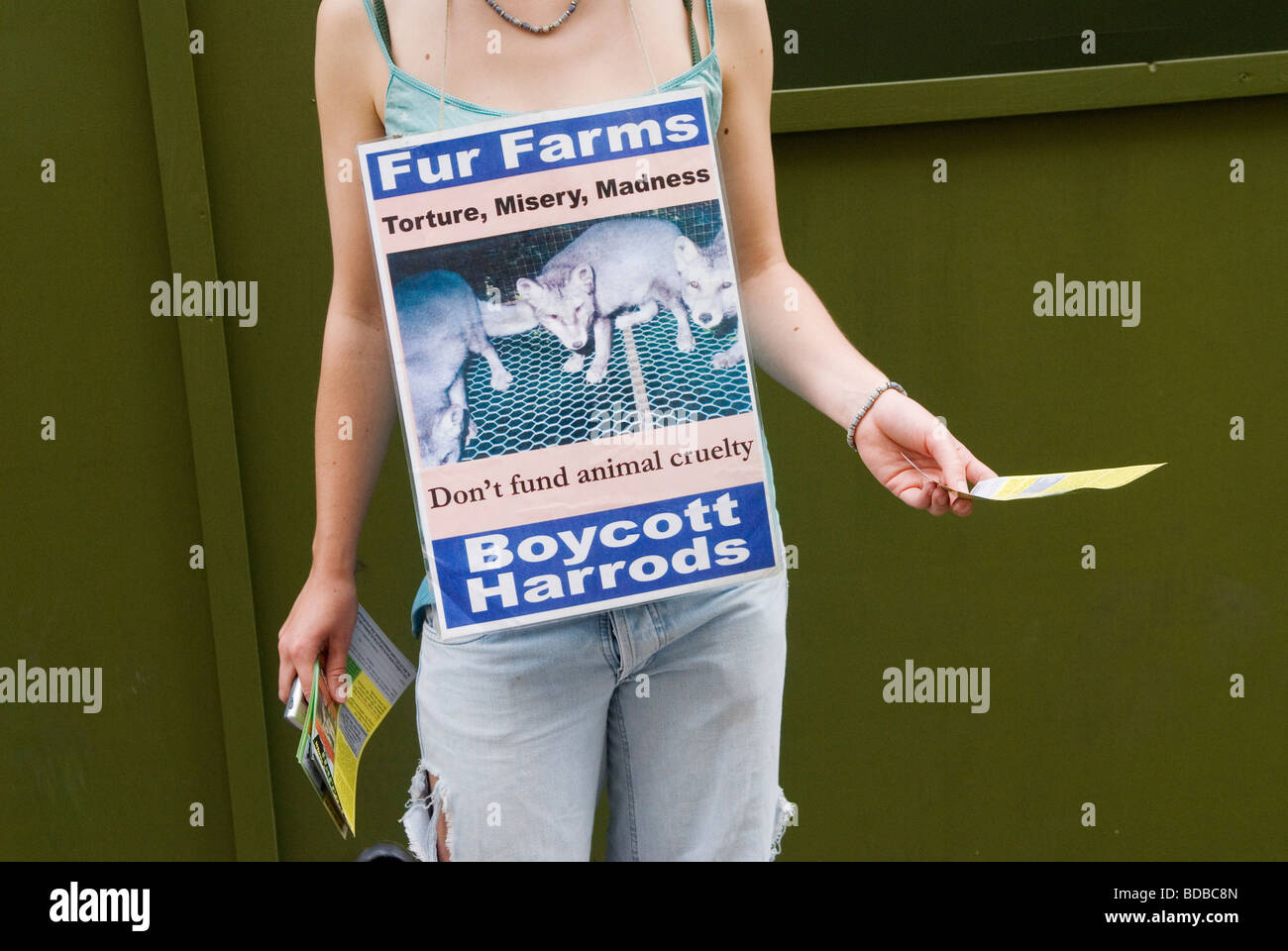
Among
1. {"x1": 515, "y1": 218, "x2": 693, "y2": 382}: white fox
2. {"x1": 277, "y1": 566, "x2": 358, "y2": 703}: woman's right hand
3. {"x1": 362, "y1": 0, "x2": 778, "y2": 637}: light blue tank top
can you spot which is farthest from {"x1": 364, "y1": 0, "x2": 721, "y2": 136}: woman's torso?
{"x1": 277, "y1": 566, "x2": 358, "y2": 703}: woman's right hand

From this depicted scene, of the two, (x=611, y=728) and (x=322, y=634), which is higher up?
(x=322, y=634)

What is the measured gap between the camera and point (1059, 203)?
2170 millimetres

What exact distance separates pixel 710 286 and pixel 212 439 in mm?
1270

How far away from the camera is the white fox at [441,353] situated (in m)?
1.36

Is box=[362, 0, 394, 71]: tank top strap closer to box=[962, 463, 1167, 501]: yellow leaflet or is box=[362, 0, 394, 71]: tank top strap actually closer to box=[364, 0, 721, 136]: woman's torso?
box=[364, 0, 721, 136]: woman's torso

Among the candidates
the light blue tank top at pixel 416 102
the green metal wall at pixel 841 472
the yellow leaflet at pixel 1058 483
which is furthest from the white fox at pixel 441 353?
the green metal wall at pixel 841 472

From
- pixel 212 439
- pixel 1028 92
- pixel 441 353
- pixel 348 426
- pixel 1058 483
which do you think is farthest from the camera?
pixel 212 439

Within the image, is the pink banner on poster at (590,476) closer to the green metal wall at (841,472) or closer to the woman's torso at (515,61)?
the woman's torso at (515,61)

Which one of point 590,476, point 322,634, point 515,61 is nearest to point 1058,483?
point 590,476

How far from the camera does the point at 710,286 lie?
4.59 ft

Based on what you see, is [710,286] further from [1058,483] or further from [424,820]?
[424,820]

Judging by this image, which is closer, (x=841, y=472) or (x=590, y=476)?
(x=590, y=476)

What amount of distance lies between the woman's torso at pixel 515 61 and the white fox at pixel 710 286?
0.18 m

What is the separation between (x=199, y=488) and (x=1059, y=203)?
1704 mm
